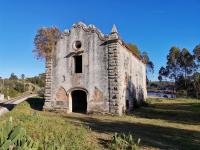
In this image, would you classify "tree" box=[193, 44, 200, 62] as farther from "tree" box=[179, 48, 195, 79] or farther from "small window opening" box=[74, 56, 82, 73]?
"small window opening" box=[74, 56, 82, 73]

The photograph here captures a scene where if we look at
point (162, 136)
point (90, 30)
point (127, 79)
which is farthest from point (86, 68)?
point (162, 136)

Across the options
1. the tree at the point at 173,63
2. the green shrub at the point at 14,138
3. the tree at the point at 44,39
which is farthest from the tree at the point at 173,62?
the green shrub at the point at 14,138

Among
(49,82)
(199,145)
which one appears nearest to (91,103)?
(49,82)

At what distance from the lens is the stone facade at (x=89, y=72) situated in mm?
21625

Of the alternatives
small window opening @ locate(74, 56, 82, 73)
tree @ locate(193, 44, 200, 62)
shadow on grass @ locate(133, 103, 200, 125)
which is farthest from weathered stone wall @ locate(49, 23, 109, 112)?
tree @ locate(193, 44, 200, 62)

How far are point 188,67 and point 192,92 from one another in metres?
6.80

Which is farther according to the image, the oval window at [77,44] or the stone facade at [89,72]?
the oval window at [77,44]

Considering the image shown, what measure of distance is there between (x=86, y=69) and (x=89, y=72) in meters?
0.43

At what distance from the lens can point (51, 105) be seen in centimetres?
2408

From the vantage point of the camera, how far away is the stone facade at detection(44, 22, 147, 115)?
21.6 meters

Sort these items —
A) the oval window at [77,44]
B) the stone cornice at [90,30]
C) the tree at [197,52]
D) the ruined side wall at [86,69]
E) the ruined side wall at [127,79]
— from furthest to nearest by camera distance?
the tree at [197,52], the oval window at [77,44], the ruined side wall at [127,79], the stone cornice at [90,30], the ruined side wall at [86,69]

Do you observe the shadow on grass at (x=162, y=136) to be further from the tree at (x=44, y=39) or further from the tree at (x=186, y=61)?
the tree at (x=186, y=61)

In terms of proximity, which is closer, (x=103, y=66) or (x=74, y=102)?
(x=103, y=66)

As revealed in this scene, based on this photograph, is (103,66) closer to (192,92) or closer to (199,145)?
(199,145)
